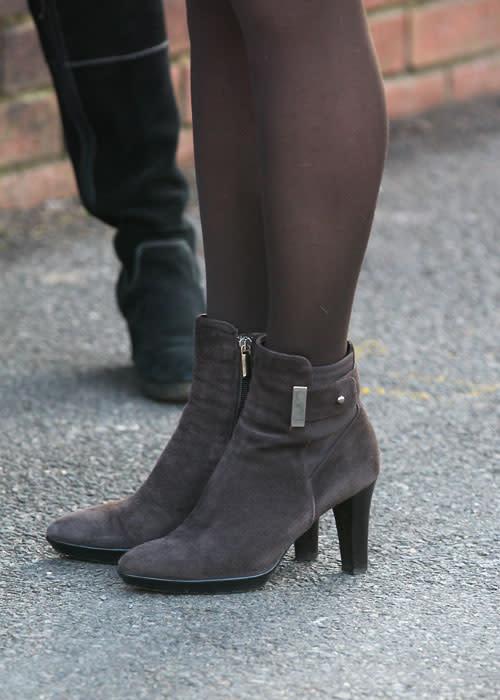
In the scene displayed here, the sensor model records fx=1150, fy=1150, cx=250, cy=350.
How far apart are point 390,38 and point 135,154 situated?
1.87m

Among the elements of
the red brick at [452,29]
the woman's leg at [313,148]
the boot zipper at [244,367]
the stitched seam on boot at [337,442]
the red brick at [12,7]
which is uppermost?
the woman's leg at [313,148]

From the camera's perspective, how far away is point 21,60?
9.08 feet

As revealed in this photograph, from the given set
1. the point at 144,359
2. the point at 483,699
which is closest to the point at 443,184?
the point at 144,359

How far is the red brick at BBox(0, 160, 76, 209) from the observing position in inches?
111

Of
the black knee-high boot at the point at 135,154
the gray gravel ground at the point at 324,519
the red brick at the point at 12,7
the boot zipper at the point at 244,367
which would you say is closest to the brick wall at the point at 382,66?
the red brick at the point at 12,7

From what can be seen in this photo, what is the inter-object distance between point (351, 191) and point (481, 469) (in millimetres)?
555

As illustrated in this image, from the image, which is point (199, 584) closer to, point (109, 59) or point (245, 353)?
point (245, 353)

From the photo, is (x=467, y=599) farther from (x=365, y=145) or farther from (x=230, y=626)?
(x=365, y=145)

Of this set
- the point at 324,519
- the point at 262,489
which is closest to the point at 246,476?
the point at 262,489

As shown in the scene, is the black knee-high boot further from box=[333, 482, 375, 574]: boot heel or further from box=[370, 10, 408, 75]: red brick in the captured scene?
box=[370, 10, 408, 75]: red brick

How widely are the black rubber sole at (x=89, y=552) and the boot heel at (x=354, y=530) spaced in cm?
23

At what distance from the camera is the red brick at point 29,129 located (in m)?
2.78

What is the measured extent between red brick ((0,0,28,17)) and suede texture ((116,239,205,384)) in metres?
1.16

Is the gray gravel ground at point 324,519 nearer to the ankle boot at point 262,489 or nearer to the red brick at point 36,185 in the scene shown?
the ankle boot at point 262,489
